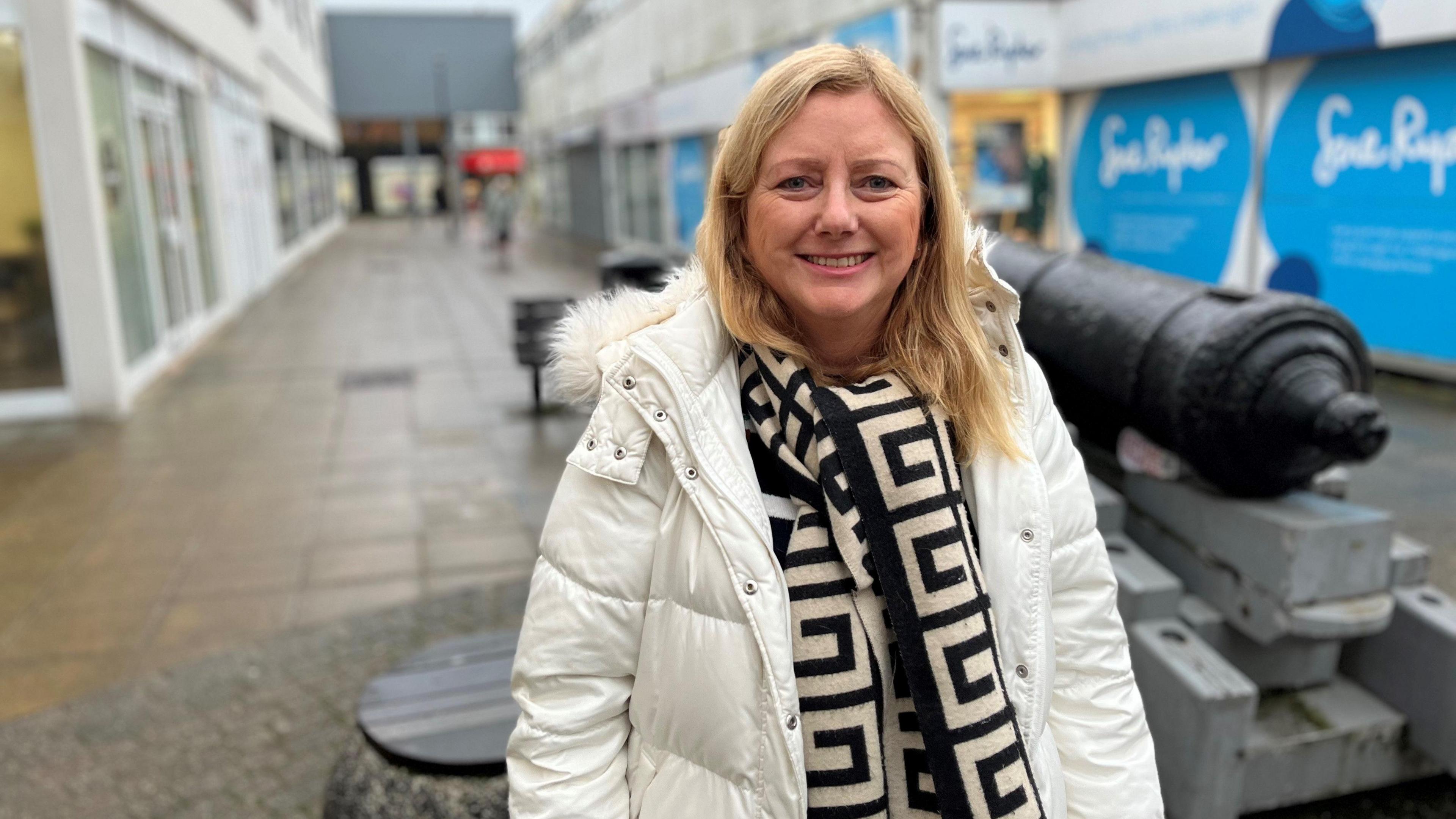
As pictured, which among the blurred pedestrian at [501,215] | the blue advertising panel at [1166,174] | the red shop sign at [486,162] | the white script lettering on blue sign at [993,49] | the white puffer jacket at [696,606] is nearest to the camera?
the white puffer jacket at [696,606]

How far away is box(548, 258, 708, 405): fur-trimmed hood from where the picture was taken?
157 centimetres

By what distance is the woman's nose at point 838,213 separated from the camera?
4.75 feet

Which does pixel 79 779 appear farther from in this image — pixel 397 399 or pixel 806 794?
pixel 397 399

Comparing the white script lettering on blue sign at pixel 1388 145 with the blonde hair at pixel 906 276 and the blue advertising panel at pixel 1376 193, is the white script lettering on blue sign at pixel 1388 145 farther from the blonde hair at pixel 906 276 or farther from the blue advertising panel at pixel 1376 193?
the blonde hair at pixel 906 276

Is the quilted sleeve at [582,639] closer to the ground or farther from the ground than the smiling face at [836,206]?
closer to the ground

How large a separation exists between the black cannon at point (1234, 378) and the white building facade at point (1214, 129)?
3.80 metres

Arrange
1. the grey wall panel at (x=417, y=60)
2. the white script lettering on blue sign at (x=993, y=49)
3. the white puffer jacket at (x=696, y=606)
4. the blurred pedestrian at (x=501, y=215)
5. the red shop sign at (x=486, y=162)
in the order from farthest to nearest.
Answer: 1. the grey wall panel at (x=417, y=60)
2. the red shop sign at (x=486, y=162)
3. the blurred pedestrian at (x=501, y=215)
4. the white script lettering on blue sign at (x=993, y=49)
5. the white puffer jacket at (x=696, y=606)

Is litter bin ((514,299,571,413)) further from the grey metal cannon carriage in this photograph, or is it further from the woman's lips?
the woman's lips

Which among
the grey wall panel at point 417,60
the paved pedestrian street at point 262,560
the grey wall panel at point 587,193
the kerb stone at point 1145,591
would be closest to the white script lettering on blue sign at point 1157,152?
the paved pedestrian street at point 262,560

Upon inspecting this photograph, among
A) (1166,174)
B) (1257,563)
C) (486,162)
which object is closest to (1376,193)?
(1166,174)

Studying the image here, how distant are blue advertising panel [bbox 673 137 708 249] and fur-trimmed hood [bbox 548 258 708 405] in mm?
19639

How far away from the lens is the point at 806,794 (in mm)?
1465

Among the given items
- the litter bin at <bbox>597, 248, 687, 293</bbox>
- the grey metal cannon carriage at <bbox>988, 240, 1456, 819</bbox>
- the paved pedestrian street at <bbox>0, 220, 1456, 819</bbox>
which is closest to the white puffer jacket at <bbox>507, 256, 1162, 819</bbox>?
the paved pedestrian street at <bbox>0, 220, 1456, 819</bbox>

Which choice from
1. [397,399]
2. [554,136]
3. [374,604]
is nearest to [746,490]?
[374,604]
